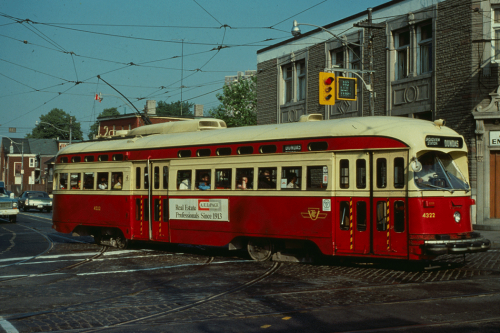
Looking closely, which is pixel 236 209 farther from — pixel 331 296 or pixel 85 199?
pixel 85 199

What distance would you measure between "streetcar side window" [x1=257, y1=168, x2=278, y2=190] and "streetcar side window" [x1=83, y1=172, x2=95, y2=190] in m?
Result: 6.43

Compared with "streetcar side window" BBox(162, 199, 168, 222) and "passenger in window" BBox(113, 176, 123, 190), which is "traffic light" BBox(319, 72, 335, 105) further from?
"passenger in window" BBox(113, 176, 123, 190)

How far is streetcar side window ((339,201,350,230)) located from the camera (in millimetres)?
A: 11734

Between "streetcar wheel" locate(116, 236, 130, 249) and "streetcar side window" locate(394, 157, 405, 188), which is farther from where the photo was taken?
"streetcar wheel" locate(116, 236, 130, 249)

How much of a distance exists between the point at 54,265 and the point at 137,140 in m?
4.49

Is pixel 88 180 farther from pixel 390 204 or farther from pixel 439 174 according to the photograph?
pixel 439 174

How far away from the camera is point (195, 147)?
572 inches

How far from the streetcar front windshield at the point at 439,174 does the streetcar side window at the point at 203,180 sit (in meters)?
5.09

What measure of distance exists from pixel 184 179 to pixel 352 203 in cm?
479

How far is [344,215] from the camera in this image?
11781mm

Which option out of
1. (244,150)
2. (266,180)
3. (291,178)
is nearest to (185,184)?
(244,150)

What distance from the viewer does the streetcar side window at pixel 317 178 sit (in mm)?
12031

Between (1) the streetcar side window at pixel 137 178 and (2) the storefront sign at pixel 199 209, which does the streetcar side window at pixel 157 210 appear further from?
(1) the streetcar side window at pixel 137 178

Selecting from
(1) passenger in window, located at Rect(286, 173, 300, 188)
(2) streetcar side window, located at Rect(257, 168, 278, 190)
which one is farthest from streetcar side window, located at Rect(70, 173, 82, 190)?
(1) passenger in window, located at Rect(286, 173, 300, 188)
